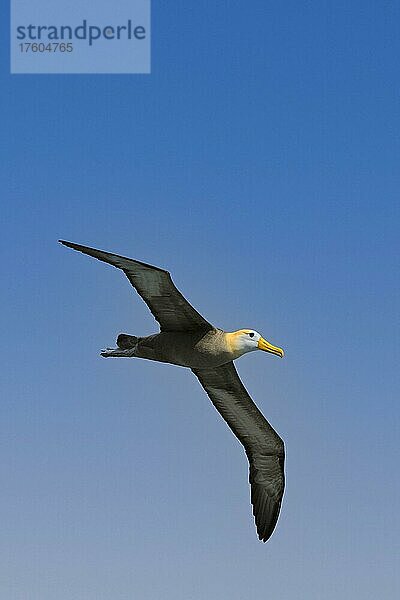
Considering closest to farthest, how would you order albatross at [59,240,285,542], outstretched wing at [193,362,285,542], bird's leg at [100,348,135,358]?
albatross at [59,240,285,542] < bird's leg at [100,348,135,358] < outstretched wing at [193,362,285,542]

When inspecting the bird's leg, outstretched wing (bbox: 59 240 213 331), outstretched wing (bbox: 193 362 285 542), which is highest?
outstretched wing (bbox: 59 240 213 331)

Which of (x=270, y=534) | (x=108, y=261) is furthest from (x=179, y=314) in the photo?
(x=270, y=534)

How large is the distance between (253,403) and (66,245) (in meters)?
6.70

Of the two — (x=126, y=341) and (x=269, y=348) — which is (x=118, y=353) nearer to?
(x=126, y=341)

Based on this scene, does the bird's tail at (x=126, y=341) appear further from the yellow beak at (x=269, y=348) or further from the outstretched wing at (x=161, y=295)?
the yellow beak at (x=269, y=348)

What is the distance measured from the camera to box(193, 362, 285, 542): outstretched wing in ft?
63.2

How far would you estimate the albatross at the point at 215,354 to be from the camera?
16.2 meters

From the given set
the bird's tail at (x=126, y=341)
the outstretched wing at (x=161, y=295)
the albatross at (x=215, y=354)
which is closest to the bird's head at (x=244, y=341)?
the albatross at (x=215, y=354)

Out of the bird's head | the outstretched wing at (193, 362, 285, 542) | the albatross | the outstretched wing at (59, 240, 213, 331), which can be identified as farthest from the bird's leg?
the outstretched wing at (193, 362, 285, 542)

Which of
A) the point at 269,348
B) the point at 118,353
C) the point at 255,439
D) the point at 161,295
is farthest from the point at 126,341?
the point at 255,439

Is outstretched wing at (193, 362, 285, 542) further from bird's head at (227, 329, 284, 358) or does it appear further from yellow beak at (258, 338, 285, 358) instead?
bird's head at (227, 329, 284, 358)

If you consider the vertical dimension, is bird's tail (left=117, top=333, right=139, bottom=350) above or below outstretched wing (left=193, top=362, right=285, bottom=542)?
above

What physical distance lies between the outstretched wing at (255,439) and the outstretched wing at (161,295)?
85.3 inches

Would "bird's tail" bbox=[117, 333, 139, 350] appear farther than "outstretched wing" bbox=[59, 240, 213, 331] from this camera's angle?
Yes
